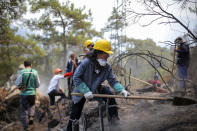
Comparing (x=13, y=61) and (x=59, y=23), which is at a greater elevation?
(x=59, y=23)

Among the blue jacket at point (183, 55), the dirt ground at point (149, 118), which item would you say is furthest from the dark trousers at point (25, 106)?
the blue jacket at point (183, 55)

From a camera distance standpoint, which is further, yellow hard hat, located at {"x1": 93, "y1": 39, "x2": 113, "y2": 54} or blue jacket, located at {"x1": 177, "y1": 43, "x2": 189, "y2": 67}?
blue jacket, located at {"x1": 177, "y1": 43, "x2": 189, "y2": 67}

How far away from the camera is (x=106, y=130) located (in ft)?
12.5

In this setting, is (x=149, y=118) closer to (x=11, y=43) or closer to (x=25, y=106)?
(x=25, y=106)

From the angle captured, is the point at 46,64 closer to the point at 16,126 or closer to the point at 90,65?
the point at 16,126

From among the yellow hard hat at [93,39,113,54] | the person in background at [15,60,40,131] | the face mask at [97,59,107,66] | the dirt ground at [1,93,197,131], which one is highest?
the yellow hard hat at [93,39,113,54]

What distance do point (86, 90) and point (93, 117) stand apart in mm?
2172

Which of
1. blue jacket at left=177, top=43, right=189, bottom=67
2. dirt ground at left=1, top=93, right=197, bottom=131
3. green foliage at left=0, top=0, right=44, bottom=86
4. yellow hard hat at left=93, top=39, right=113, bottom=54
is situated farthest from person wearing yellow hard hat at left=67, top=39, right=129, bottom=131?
green foliage at left=0, top=0, right=44, bottom=86

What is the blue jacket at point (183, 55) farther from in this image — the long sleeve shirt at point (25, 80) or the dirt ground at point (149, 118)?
the long sleeve shirt at point (25, 80)

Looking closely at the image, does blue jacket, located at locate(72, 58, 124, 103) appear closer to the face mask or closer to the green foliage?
the face mask

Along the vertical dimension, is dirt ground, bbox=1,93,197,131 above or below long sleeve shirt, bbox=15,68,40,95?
below

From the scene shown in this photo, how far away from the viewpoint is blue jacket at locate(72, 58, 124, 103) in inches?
118

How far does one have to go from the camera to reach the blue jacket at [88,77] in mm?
3000

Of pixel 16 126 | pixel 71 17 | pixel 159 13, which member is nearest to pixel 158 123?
pixel 159 13
